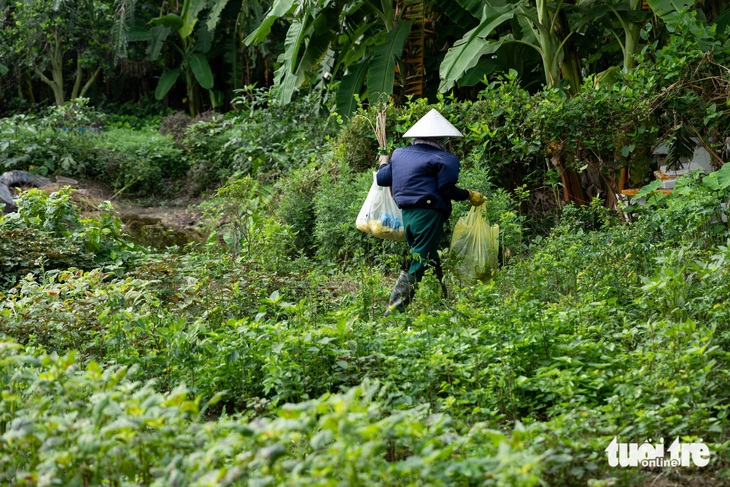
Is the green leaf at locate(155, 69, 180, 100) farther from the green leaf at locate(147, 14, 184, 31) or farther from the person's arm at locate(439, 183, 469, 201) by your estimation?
the person's arm at locate(439, 183, 469, 201)

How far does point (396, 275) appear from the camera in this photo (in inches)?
320

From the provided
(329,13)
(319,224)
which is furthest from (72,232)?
(329,13)

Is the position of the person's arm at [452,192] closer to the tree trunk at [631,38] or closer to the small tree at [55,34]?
the tree trunk at [631,38]

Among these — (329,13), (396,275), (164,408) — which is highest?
(329,13)

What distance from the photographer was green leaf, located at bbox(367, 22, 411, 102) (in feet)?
34.3

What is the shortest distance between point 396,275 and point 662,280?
11.6 feet

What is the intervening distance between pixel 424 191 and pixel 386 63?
163 inches

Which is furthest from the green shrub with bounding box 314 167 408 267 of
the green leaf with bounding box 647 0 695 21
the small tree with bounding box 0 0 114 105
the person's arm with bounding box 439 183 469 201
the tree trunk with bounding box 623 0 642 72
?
the small tree with bounding box 0 0 114 105

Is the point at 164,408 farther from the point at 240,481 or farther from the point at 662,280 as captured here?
the point at 662,280

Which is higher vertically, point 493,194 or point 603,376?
point 493,194

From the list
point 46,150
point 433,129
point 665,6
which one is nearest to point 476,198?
point 433,129

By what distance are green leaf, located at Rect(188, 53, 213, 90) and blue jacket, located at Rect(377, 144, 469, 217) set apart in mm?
12532

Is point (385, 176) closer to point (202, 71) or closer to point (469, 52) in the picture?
point (469, 52)

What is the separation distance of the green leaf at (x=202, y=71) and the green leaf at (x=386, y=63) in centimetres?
862
